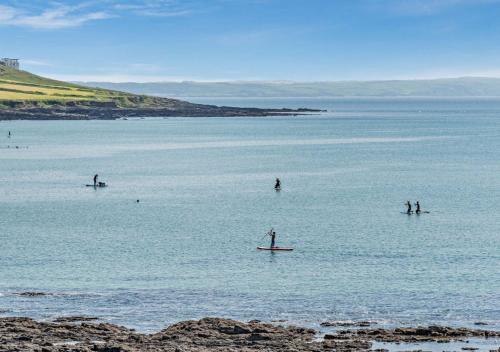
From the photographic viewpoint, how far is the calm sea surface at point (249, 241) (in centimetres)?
4766

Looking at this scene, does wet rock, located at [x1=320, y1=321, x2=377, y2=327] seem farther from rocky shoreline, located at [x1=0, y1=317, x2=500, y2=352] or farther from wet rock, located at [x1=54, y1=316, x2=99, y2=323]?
wet rock, located at [x1=54, y1=316, x2=99, y2=323]

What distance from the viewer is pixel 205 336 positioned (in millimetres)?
39594

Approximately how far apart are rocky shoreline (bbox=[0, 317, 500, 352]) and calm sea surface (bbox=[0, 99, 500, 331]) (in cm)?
251

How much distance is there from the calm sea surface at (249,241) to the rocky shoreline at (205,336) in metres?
2.51

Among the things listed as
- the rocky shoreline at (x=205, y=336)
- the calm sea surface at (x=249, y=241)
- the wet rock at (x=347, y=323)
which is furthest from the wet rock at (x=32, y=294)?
the wet rock at (x=347, y=323)

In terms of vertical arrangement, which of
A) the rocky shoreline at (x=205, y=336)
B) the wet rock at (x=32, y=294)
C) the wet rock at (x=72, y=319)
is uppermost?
the rocky shoreline at (x=205, y=336)

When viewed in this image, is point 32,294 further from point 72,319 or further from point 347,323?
point 347,323

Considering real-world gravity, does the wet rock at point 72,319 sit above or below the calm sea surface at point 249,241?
below

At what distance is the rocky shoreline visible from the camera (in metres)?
37.6

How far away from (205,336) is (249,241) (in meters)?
27.7

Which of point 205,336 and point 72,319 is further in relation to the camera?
point 72,319

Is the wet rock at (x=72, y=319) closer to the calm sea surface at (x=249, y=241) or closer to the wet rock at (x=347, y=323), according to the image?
the calm sea surface at (x=249, y=241)

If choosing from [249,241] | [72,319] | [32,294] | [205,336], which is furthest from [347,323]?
[249,241]

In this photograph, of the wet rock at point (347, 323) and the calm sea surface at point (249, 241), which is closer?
the wet rock at point (347, 323)
